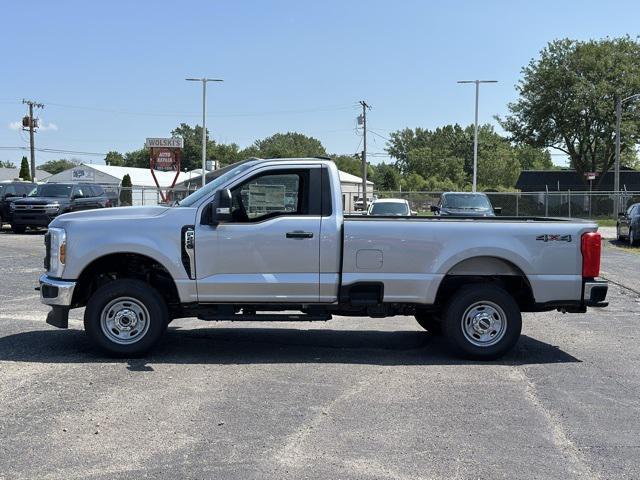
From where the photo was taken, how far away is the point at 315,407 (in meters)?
5.46

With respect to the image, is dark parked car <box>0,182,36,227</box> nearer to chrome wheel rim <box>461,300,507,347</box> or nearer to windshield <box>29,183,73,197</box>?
windshield <box>29,183,73,197</box>

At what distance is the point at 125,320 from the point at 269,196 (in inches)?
79.4

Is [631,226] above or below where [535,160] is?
below

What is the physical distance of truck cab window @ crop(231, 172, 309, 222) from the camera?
7.14 meters

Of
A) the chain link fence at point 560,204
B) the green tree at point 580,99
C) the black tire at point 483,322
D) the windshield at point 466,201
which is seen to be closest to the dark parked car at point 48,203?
the windshield at point 466,201

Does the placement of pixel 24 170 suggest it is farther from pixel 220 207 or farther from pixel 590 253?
pixel 590 253

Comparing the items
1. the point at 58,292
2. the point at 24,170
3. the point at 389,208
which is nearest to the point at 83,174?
the point at 24,170

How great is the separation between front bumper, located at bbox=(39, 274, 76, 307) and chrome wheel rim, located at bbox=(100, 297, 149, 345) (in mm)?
390

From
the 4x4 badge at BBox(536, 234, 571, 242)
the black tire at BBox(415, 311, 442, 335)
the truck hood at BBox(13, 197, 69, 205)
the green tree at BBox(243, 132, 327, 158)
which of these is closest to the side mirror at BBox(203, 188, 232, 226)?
the black tire at BBox(415, 311, 442, 335)

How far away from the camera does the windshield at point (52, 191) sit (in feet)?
82.9

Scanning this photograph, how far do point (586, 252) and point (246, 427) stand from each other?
13.8 feet

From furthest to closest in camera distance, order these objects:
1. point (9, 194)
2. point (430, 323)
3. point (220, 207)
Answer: point (9, 194), point (430, 323), point (220, 207)

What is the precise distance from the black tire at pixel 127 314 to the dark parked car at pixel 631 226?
777 inches

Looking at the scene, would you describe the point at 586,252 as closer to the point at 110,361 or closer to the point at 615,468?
the point at 615,468
